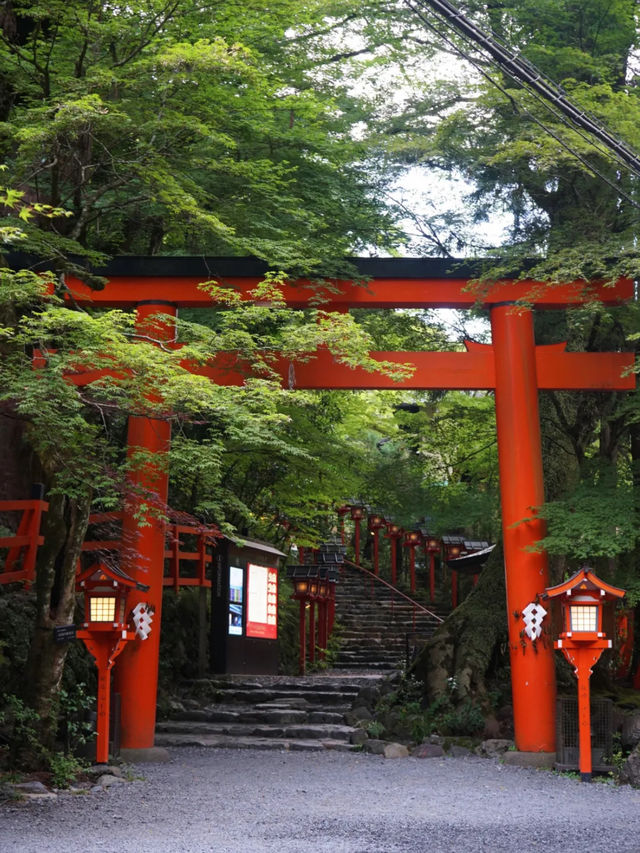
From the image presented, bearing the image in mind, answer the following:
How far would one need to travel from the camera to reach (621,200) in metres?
12.6

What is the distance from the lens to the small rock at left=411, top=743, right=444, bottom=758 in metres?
11.3

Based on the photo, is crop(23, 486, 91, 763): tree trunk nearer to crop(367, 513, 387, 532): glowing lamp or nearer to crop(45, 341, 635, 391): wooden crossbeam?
crop(45, 341, 635, 391): wooden crossbeam

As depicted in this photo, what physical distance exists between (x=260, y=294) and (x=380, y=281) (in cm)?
235

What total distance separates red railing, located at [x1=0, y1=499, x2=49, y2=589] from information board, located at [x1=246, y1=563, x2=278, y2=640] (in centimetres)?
687

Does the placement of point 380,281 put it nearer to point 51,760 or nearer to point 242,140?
point 242,140

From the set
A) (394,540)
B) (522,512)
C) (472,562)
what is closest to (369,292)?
(522,512)

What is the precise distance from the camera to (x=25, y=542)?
10242 millimetres

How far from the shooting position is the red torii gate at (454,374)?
1068 cm

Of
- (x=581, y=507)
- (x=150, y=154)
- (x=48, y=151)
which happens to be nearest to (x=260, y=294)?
(x=150, y=154)

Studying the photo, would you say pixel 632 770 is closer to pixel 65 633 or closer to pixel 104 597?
pixel 104 597

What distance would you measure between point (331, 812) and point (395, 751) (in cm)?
391

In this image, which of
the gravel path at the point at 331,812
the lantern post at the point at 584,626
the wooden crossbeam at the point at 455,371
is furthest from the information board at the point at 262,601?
the lantern post at the point at 584,626

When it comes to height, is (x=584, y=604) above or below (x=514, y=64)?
below

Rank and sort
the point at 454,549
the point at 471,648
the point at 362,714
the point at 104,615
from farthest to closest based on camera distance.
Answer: the point at 454,549 < the point at 362,714 < the point at 471,648 < the point at 104,615
